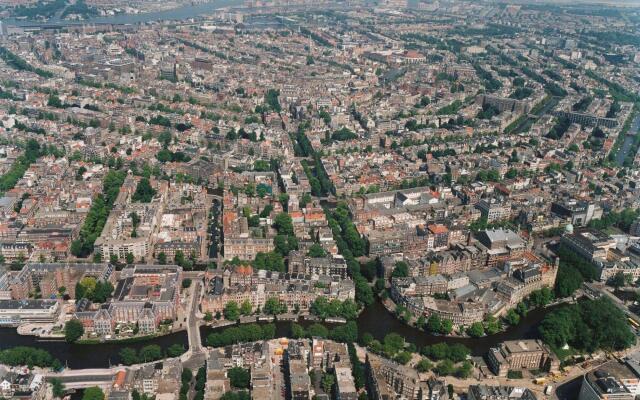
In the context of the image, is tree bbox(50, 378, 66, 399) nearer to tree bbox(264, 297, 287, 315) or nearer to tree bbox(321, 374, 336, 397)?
tree bbox(264, 297, 287, 315)

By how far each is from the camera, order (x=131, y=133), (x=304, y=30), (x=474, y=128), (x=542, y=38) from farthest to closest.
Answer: (x=304, y=30) → (x=542, y=38) → (x=474, y=128) → (x=131, y=133)

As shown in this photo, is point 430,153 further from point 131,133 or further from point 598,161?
point 131,133

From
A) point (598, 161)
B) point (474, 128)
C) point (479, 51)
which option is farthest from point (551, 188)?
point (479, 51)

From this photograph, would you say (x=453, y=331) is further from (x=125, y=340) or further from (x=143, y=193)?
(x=143, y=193)

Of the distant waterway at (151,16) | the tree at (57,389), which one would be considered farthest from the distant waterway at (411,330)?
the distant waterway at (151,16)

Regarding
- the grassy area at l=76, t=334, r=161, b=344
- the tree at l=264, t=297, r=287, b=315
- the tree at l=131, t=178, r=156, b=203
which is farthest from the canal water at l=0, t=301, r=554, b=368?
the tree at l=131, t=178, r=156, b=203

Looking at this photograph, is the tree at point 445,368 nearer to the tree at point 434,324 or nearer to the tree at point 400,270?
the tree at point 434,324
